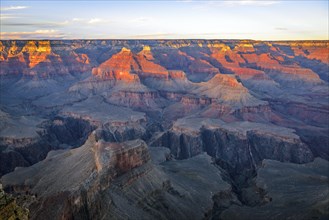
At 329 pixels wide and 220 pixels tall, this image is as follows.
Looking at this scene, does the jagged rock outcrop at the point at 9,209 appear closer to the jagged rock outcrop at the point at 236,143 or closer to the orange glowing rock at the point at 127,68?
the jagged rock outcrop at the point at 236,143

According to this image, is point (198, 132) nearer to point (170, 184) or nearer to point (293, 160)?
point (293, 160)

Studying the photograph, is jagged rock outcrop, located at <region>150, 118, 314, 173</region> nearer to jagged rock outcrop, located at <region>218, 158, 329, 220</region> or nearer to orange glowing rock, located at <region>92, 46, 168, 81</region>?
jagged rock outcrop, located at <region>218, 158, 329, 220</region>

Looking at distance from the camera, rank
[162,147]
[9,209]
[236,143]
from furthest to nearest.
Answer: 1. [236,143]
2. [162,147]
3. [9,209]

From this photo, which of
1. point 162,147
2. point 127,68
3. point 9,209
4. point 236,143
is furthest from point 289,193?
point 127,68

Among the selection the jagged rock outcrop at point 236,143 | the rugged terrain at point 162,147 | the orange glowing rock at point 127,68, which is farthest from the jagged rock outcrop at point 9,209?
the orange glowing rock at point 127,68

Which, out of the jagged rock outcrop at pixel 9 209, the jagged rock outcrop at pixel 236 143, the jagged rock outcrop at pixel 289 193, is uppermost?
the jagged rock outcrop at pixel 9 209

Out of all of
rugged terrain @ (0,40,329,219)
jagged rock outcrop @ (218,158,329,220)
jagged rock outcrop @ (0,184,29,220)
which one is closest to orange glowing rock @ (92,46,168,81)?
rugged terrain @ (0,40,329,219)

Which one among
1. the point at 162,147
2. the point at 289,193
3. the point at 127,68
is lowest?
the point at 162,147

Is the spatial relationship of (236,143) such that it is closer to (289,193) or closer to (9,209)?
(289,193)
